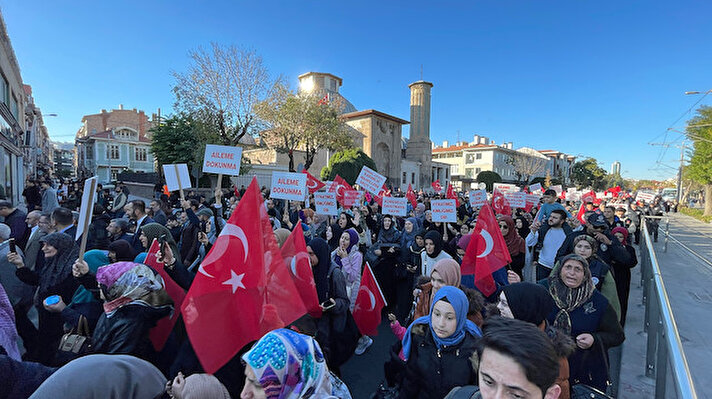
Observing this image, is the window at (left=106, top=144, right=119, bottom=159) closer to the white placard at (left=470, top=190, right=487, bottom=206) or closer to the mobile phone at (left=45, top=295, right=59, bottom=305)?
the white placard at (left=470, top=190, right=487, bottom=206)

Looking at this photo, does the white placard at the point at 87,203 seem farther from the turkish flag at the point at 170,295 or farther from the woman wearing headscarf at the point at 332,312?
the woman wearing headscarf at the point at 332,312

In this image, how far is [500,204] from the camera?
34.6ft

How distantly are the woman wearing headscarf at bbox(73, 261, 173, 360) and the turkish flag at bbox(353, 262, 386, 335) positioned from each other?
90.8 inches

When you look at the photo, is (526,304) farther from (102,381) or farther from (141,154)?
(141,154)

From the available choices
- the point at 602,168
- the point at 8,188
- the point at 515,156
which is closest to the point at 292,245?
the point at 8,188

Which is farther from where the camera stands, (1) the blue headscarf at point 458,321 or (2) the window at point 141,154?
(2) the window at point 141,154

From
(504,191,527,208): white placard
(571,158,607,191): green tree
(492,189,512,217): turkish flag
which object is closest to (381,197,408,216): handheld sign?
(492,189,512,217): turkish flag

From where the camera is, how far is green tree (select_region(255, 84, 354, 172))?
2719 cm

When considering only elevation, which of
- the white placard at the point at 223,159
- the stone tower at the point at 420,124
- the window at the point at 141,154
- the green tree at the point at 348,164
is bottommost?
the white placard at the point at 223,159

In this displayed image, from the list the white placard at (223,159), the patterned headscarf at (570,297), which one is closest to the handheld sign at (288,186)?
the white placard at (223,159)

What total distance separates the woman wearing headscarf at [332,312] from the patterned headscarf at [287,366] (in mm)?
1344

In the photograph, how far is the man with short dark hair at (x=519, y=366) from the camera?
4.40 feet

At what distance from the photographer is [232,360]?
249cm

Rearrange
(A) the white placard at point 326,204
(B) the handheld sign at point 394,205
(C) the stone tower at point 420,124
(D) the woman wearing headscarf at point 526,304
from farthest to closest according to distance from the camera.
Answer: (C) the stone tower at point 420,124 < (A) the white placard at point 326,204 < (B) the handheld sign at point 394,205 < (D) the woman wearing headscarf at point 526,304
